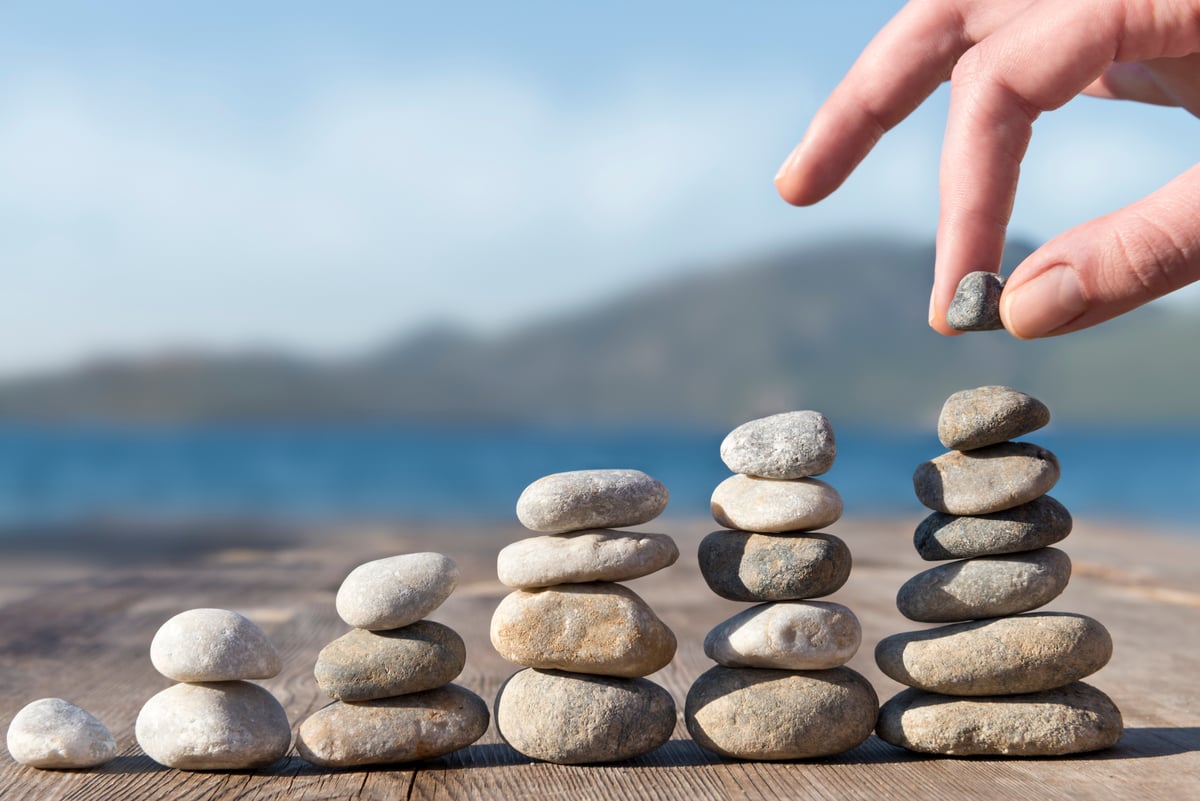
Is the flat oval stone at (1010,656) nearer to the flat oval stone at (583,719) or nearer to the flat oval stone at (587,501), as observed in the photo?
the flat oval stone at (583,719)

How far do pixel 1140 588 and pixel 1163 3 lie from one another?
5214mm

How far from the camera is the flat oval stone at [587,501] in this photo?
9.46ft

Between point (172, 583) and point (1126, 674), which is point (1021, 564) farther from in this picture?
point (172, 583)

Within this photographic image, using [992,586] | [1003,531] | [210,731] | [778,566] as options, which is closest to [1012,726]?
[992,586]

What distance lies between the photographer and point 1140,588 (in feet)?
21.3

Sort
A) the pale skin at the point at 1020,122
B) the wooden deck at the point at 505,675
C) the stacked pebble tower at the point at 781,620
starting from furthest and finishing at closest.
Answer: the stacked pebble tower at the point at 781,620
the wooden deck at the point at 505,675
the pale skin at the point at 1020,122

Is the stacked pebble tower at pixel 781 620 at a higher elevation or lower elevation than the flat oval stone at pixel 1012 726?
higher

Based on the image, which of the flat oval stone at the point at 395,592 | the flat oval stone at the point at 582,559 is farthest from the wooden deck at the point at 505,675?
the flat oval stone at the point at 582,559

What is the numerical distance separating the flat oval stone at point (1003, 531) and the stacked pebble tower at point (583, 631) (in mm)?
827

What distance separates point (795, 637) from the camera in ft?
9.48

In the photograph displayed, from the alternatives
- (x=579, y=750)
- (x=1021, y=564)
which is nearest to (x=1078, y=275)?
(x=1021, y=564)

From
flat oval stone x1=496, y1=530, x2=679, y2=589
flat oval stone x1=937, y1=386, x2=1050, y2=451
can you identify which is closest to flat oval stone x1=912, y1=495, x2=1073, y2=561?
flat oval stone x1=937, y1=386, x2=1050, y2=451

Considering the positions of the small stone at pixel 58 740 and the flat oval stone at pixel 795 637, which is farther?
the flat oval stone at pixel 795 637

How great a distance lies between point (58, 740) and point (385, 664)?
0.89 metres
